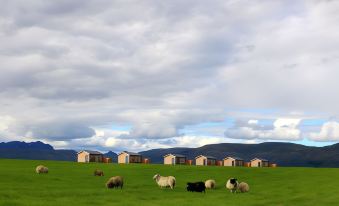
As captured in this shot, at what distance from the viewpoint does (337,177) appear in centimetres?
6309

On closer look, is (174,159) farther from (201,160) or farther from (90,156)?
(90,156)

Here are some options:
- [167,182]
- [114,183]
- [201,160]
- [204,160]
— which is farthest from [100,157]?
[114,183]

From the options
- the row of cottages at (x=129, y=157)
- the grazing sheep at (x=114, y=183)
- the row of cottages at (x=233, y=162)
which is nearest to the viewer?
the grazing sheep at (x=114, y=183)

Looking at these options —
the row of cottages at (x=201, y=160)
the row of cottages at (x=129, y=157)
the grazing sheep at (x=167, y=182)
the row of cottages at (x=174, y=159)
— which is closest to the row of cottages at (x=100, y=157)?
the row of cottages at (x=129, y=157)

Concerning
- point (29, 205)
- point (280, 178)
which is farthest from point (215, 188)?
point (29, 205)

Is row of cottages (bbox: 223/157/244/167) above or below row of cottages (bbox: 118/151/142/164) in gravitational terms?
below

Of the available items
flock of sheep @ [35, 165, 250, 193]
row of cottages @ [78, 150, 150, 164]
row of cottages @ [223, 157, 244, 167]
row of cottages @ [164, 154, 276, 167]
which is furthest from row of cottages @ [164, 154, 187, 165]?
flock of sheep @ [35, 165, 250, 193]

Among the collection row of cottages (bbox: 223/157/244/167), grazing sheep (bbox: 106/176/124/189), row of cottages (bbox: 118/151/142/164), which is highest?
row of cottages (bbox: 118/151/142/164)

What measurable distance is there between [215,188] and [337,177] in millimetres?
22100

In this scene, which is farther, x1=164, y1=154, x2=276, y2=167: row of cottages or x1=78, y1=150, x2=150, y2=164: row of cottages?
x1=164, y1=154, x2=276, y2=167: row of cottages

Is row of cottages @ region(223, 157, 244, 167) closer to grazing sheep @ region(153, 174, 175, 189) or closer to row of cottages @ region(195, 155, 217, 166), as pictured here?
row of cottages @ region(195, 155, 217, 166)

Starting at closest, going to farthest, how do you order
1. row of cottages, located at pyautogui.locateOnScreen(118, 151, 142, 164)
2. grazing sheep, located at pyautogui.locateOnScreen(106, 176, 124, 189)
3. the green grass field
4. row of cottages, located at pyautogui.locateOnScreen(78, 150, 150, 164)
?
the green grass field
grazing sheep, located at pyautogui.locateOnScreen(106, 176, 124, 189)
row of cottages, located at pyautogui.locateOnScreen(78, 150, 150, 164)
row of cottages, located at pyautogui.locateOnScreen(118, 151, 142, 164)

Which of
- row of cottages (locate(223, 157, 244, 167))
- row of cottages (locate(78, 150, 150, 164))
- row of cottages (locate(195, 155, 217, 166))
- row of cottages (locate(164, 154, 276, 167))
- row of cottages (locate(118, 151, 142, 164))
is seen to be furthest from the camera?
row of cottages (locate(223, 157, 244, 167))

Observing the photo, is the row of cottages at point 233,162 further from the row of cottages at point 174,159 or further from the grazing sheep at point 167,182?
the grazing sheep at point 167,182
